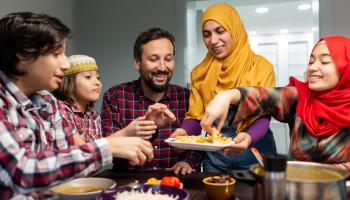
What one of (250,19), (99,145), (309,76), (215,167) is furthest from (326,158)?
(250,19)

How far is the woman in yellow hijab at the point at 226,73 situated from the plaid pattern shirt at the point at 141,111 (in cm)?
17

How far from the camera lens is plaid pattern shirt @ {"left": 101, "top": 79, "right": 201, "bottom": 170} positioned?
6.57ft

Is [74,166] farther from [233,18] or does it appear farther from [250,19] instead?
[250,19]

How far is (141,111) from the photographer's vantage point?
6.72 feet

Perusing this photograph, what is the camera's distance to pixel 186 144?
133 centimetres

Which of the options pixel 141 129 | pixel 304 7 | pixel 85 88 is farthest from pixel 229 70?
pixel 304 7

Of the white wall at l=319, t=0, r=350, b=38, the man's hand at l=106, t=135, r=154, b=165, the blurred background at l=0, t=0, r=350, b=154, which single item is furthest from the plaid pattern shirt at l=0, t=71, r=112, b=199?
the white wall at l=319, t=0, r=350, b=38

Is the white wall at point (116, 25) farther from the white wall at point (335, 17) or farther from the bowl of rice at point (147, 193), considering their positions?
the bowl of rice at point (147, 193)

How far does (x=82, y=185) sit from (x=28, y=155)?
1.28 ft

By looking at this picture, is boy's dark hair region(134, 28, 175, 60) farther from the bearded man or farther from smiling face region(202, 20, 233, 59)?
smiling face region(202, 20, 233, 59)

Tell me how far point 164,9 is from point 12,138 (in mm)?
2630

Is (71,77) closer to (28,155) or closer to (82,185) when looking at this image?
(82,185)

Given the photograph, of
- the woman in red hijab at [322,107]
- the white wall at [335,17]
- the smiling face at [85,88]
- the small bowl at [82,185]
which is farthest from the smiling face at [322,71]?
the white wall at [335,17]

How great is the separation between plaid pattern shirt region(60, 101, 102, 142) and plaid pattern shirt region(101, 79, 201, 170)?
54mm
